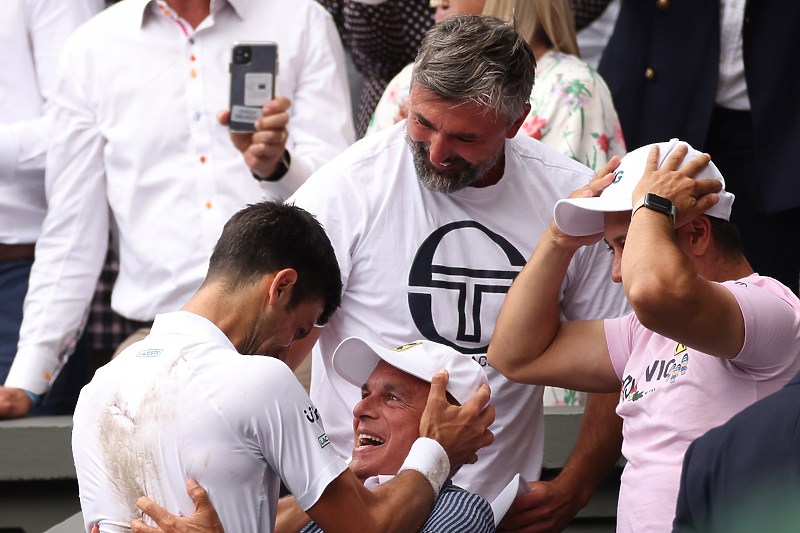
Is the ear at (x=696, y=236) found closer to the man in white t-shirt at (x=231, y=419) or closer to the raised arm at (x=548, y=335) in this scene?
the raised arm at (x=548, y=335)

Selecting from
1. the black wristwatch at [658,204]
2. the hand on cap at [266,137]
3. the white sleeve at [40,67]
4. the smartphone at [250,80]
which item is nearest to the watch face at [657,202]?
the black wristwatch at [658,204]

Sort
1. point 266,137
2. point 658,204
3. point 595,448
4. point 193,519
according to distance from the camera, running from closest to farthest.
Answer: point 193,519
point 658,204
point 595,448
point 266,137

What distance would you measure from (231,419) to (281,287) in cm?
31

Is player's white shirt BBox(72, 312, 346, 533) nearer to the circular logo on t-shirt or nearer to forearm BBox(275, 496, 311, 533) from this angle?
forearm BBox(275, 496, 311, 533)

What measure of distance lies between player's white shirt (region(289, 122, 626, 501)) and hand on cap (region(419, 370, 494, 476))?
309mm

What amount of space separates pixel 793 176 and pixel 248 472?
2.18 metres

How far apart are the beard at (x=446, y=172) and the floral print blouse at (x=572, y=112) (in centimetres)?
59

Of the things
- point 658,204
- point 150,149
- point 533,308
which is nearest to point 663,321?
point 658,204

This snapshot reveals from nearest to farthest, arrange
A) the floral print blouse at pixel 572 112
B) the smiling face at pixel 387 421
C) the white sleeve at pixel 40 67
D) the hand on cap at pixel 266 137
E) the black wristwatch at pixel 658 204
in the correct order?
the black wristwatch at pixel 658 204 < the smiling face at pixel 387 421 < the hand on cap at pixel 266 137 < the floral print blouse at pixel 572 112 < the white sleeve at pixel 40 67

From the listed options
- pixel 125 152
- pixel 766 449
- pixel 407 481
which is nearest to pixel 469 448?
pixel 407 481

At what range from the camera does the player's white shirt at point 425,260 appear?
239 centimetres

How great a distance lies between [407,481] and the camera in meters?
1.88

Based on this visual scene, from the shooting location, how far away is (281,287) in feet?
6.03

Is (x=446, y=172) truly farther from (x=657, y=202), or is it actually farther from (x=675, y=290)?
(x=675, y=290)
